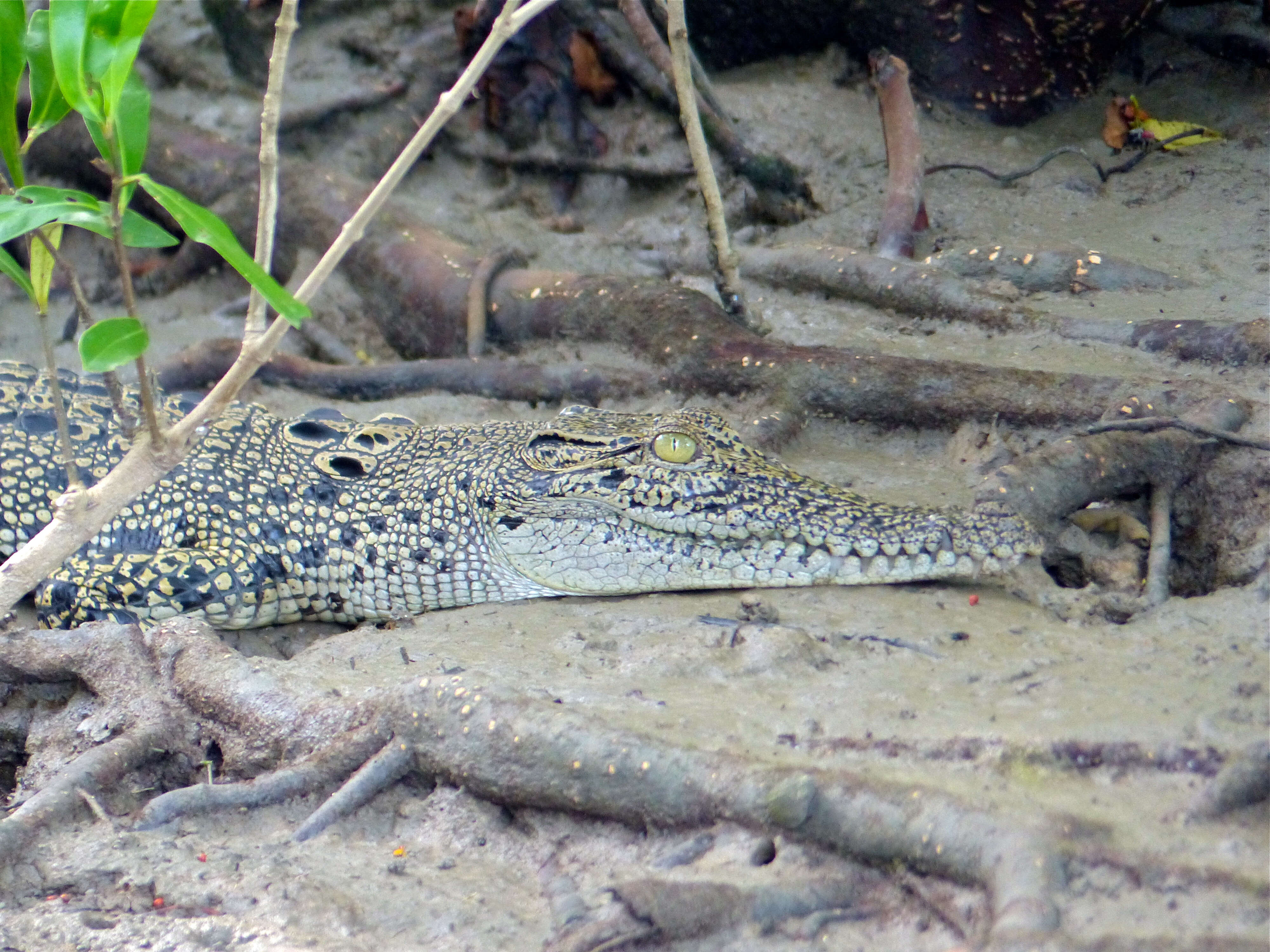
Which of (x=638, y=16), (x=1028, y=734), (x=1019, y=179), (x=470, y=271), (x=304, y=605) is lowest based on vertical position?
(x=304, y=605)

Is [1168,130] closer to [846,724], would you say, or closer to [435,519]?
[435,519]

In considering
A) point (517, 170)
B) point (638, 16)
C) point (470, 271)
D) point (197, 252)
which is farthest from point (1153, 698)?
point (197, 252)

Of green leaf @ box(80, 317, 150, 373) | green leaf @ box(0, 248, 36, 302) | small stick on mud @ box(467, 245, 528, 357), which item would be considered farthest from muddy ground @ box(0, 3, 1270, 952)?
green leaf @ box(0, 248, 36, 302)

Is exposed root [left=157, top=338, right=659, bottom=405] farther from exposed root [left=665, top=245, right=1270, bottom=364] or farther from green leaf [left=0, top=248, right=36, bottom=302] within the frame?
green leaf [left=0, top=248, right=36, bottom=302]

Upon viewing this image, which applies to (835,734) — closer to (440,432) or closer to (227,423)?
(440,432)

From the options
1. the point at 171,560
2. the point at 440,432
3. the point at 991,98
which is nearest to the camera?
the point at 171,560

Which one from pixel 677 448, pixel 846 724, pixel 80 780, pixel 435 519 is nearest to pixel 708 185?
→ pixel 677 448

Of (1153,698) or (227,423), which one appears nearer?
(1153,698)
